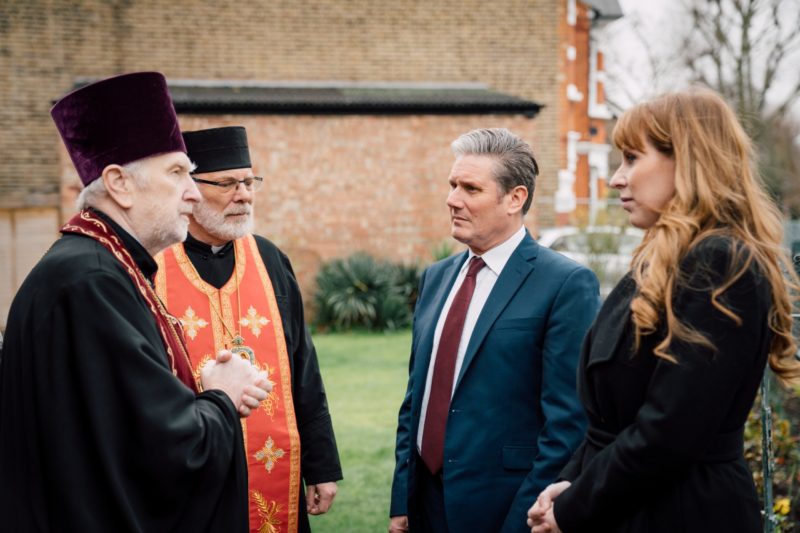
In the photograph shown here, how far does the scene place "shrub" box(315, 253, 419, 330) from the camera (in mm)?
16312

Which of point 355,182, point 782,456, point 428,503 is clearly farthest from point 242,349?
point 355,182

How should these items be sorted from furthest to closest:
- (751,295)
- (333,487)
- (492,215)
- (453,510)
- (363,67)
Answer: (363,67)
(333,487)
(492,215)
(453,510)
(751,295)

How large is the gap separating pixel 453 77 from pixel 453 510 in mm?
18136

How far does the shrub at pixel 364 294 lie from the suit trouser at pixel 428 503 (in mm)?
12611

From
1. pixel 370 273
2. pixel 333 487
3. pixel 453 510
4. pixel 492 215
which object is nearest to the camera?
pixel 453 510

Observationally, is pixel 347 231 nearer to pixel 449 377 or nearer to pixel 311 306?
pixel 311 306

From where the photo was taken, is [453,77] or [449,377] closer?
[449,377]

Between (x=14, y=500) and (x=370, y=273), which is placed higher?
(x=14, y=500)

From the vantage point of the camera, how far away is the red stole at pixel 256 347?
3.74 m

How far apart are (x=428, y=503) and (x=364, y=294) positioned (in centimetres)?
1306

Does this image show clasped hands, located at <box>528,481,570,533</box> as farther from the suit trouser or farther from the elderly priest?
the elderly priest

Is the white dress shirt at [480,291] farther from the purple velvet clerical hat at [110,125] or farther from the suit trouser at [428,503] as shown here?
the purple velvet clerical hat at [110,125]

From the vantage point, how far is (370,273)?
16.8 metres

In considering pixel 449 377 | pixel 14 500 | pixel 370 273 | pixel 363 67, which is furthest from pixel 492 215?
pixel 363 67
